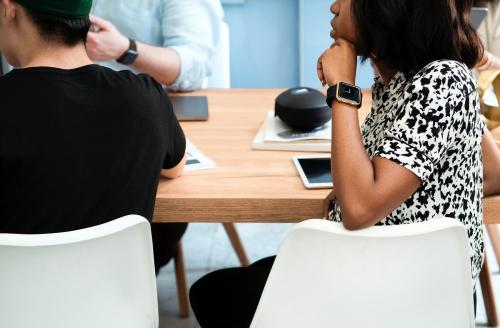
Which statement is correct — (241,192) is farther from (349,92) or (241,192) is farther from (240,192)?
(349,92)

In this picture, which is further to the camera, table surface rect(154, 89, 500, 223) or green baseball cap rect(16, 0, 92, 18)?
table surface rect(154, 89, 500, 223)

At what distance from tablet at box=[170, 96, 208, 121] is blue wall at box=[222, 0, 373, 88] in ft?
5.69


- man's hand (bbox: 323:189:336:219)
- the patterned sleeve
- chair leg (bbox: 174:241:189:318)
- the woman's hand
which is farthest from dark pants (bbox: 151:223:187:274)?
the patterned sleeve

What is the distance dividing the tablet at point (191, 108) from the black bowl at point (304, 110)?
0.82ft

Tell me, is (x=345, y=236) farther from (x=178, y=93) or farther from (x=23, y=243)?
(x=178, y=93)

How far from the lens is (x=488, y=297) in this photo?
2.09 meters

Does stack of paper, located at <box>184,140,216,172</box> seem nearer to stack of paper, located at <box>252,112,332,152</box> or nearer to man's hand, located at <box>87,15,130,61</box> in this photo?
stack of paper, located at <box>252,112,332,152</box>

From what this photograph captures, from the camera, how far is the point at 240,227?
9.07ft

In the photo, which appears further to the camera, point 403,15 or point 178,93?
point 178,93

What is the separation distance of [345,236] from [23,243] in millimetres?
452

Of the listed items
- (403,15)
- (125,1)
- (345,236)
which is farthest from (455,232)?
(125,1)

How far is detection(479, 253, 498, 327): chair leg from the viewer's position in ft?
6.82

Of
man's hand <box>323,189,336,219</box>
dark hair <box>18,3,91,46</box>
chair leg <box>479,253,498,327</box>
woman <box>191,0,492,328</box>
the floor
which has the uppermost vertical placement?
dark hair <box>18,3,91,46</box>

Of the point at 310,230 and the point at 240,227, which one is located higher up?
the point at 310,230
